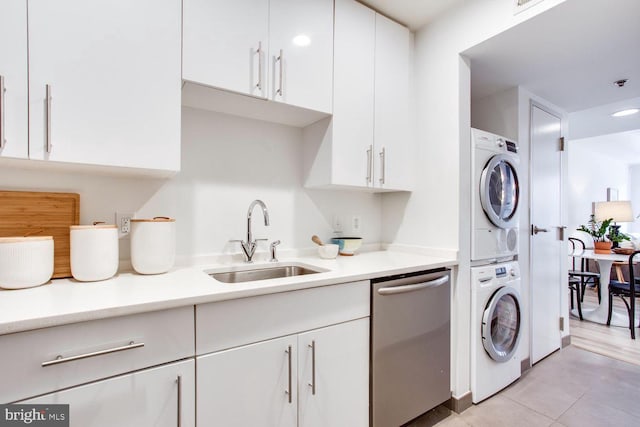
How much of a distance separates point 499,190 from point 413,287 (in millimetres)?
1049

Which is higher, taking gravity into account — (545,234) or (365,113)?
(365,113)

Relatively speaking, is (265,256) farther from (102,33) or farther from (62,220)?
(102,33)

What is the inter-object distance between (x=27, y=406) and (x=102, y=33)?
124 centimetres

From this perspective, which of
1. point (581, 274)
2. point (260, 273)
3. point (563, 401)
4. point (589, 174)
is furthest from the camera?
point (589, 174)

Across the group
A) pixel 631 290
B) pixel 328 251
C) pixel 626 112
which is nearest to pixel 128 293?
pixel 328 251

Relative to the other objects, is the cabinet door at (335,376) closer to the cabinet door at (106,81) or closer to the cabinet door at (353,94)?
the cabinet door at (353,94)

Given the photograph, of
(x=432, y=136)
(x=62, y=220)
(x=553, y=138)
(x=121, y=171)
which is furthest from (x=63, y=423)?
(x=553, y=138)

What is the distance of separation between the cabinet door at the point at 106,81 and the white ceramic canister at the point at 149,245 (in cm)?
28

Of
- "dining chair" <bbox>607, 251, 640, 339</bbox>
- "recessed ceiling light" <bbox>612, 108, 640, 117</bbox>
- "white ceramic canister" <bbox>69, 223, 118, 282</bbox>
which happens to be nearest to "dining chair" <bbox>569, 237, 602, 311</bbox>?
"dining chair" <bbox>607, 251, 640, 339</bbox>

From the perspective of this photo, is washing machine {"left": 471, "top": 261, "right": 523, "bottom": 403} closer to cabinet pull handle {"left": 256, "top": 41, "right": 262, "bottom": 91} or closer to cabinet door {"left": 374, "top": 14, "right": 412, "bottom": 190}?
cabinet door {"left": 374, "top": 14, "right": 412, "bottom": 190}

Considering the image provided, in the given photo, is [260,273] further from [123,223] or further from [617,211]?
[617,211]

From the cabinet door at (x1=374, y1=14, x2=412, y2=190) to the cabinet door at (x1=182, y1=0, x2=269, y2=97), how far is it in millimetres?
821

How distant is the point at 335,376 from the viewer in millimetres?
1342

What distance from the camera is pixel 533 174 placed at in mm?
2467
